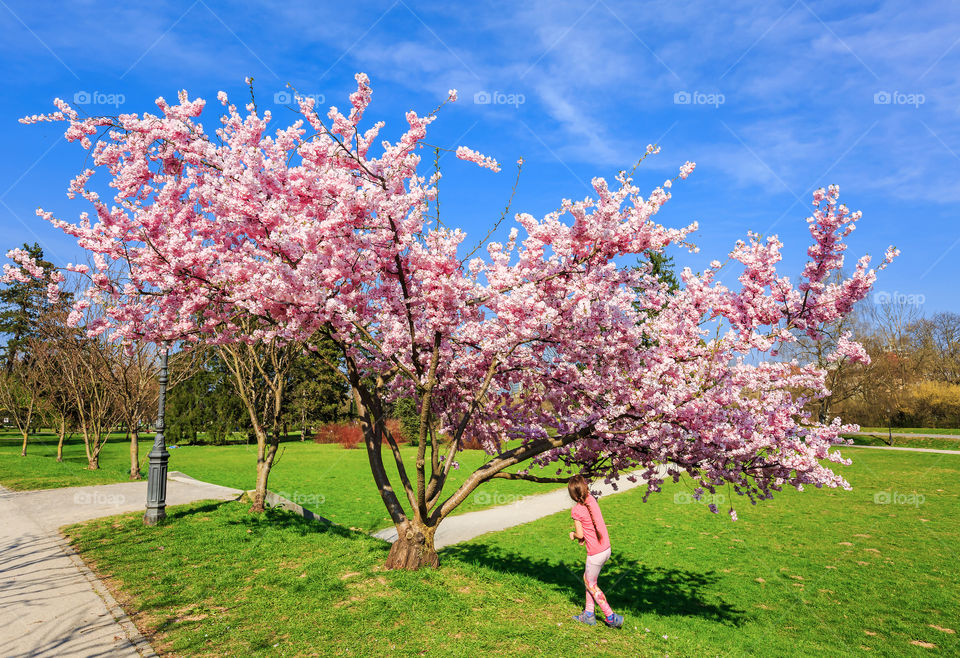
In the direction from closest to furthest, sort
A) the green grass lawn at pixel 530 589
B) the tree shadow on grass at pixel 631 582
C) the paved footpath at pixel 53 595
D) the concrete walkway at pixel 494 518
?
the paved footpath at pixel 53 595, the green grass lawn at pixel 530 589, the tree shadow on grass at pixel 631 582, the concrete walkway at pixel 494 518

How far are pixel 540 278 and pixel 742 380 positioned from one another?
9.05 ft

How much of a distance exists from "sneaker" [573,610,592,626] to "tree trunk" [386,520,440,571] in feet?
6.90

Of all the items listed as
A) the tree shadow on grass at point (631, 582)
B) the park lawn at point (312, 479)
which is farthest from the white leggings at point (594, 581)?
the park lawn at point (312, 479)

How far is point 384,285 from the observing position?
20.5 feet

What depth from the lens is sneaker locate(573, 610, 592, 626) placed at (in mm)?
6012

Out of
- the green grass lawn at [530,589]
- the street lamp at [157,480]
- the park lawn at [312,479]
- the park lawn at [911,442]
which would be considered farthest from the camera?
the park lawn at [911,442]

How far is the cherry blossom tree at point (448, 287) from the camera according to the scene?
5.39 meters

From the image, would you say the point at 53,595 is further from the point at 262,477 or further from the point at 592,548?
the point at 592,548

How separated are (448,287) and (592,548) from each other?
3554 millimetres

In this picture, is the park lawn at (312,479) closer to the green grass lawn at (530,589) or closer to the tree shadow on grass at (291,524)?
the tree shadow on grass at (291,524)

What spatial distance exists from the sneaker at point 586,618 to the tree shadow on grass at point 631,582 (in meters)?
0.67

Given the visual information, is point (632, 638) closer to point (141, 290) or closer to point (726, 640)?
point (726, 640)

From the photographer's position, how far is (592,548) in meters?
6.05

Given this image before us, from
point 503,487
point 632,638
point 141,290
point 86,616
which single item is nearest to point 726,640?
point 632,638
